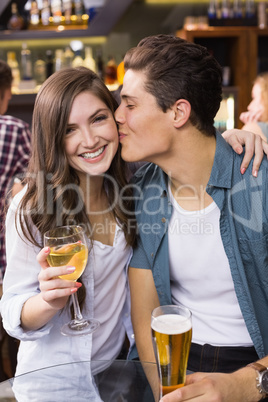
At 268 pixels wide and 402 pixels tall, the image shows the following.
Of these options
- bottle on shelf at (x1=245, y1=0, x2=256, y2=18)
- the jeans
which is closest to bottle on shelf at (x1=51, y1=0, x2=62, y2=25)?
bottle on shelf at (x1=245, y1=0, x2=256, y2=18)

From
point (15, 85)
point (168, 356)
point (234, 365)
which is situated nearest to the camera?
point (168, 356)

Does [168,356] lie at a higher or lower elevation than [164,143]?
lower

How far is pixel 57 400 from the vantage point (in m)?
1.34

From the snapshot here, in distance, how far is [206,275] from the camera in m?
1.71

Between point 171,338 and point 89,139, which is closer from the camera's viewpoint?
point 171,338

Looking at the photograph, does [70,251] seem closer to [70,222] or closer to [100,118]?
[70,222]

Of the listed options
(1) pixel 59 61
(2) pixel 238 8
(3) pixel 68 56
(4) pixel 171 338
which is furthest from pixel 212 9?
(4) pixel 171 338

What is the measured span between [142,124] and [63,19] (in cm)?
315

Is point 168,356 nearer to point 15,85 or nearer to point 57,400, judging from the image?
point 57,400

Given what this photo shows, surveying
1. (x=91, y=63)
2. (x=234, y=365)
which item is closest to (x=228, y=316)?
(x=234, y=365)

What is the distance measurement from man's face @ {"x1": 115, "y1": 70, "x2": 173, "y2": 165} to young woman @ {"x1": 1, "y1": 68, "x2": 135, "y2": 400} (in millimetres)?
47

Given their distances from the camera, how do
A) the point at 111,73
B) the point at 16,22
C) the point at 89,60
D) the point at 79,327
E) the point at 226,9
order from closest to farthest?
1. the point at 79,327
2. the point at 16,22
3. the point at 111,73
4. the point at 89,60
5. the point at 226,9

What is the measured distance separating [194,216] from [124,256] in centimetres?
28

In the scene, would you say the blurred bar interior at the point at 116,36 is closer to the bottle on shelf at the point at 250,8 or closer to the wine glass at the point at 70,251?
the bottle on shelf at the point at 250,8
